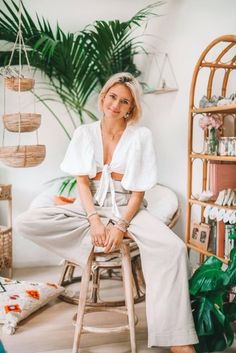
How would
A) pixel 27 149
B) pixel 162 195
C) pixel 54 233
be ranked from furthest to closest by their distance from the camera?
pixel 162 195
pixel 27 149
pixel 54 233

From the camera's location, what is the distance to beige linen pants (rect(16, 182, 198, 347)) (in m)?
1.99

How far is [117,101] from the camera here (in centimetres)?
232

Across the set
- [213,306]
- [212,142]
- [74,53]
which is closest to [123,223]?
[213,306]

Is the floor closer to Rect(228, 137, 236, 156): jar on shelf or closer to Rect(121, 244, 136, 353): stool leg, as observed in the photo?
Rect(121, 244, 136, 353): stool leg

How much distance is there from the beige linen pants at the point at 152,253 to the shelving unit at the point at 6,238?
3.66 feet

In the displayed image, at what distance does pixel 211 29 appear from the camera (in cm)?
298

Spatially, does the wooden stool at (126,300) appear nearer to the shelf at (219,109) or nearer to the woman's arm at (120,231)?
the woman's arm at (120,231)

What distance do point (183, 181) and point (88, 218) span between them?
1.27m

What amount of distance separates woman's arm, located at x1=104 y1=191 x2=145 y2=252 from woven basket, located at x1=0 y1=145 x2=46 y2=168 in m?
0.81

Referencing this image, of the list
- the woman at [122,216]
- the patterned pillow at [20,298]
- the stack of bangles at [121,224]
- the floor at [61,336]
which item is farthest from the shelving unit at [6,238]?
the stack of bangles at [121,224]

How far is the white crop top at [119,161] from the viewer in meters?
2.27

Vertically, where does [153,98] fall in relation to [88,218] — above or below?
above

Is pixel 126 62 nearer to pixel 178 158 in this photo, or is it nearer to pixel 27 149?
pixel 178 158

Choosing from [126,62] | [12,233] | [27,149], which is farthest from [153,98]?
[12,233]
